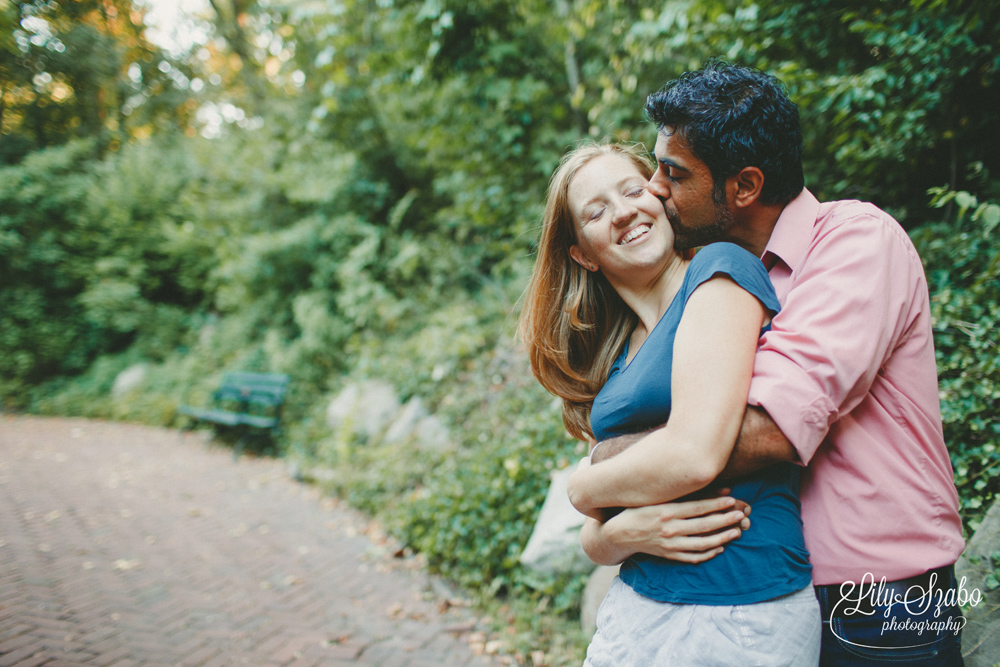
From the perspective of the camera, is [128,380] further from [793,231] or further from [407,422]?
[793,231]

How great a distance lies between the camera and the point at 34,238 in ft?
38.1

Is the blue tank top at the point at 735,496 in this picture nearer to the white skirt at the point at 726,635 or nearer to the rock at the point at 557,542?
the white skirt at the point at 726,635

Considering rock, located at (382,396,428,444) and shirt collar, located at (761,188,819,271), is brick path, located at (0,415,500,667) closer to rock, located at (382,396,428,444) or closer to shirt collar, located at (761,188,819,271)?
rock, located at (382,396,428,444)

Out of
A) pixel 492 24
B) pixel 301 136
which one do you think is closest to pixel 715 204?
pixel 492 24

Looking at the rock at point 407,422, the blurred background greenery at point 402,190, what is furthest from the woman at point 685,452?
the rock at point 407,422

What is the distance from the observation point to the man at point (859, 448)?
1124mm

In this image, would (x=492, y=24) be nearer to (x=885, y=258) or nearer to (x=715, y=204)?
(x=715, y=204)

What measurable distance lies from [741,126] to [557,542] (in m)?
2.82

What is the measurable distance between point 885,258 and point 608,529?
920 mm

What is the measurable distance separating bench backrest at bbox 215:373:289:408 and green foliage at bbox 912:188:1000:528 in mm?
7657

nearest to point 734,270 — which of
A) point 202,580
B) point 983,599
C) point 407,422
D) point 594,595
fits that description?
point 983,599

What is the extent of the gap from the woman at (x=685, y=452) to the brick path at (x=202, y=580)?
7.41 ft

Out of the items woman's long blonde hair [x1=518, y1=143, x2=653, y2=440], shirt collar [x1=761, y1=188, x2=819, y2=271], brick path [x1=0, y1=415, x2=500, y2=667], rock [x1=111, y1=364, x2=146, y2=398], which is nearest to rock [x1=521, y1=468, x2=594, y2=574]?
brick path [x1=0, y1=415, x2=500, y2=667]

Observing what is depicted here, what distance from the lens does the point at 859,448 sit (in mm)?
1209
